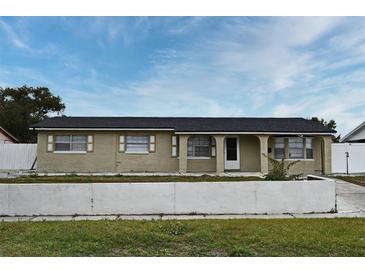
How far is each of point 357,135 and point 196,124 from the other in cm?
1323

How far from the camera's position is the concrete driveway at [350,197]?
363 inches

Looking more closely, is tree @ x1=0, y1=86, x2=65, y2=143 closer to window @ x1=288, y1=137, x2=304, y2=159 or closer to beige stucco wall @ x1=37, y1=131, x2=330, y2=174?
beige stucco wall @ x1=37, y1=131, x2=330, y2=174

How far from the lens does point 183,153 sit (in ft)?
64.5

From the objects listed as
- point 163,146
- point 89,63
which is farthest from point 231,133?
point 89,63

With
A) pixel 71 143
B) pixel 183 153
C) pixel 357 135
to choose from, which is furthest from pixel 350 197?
pixel 357 135

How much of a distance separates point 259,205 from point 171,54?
13.2 metres

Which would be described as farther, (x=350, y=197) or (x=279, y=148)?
(x=279, y=148)

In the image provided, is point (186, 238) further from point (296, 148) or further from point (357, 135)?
point (357, 135)

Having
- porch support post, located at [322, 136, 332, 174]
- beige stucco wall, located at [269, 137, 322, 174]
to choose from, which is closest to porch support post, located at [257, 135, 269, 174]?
beige stucco wall, located at [269, 137, 322, 174]

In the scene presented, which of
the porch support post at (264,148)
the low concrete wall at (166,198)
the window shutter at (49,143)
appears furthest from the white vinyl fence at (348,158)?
the window shutter at (49,143)

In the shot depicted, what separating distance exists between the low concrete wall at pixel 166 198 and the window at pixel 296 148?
11.9m

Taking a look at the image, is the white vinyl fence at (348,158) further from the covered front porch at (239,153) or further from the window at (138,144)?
the window at (138,144)

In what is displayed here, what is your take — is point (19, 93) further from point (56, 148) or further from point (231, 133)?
point (231, 133)

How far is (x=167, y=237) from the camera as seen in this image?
20.1ft
